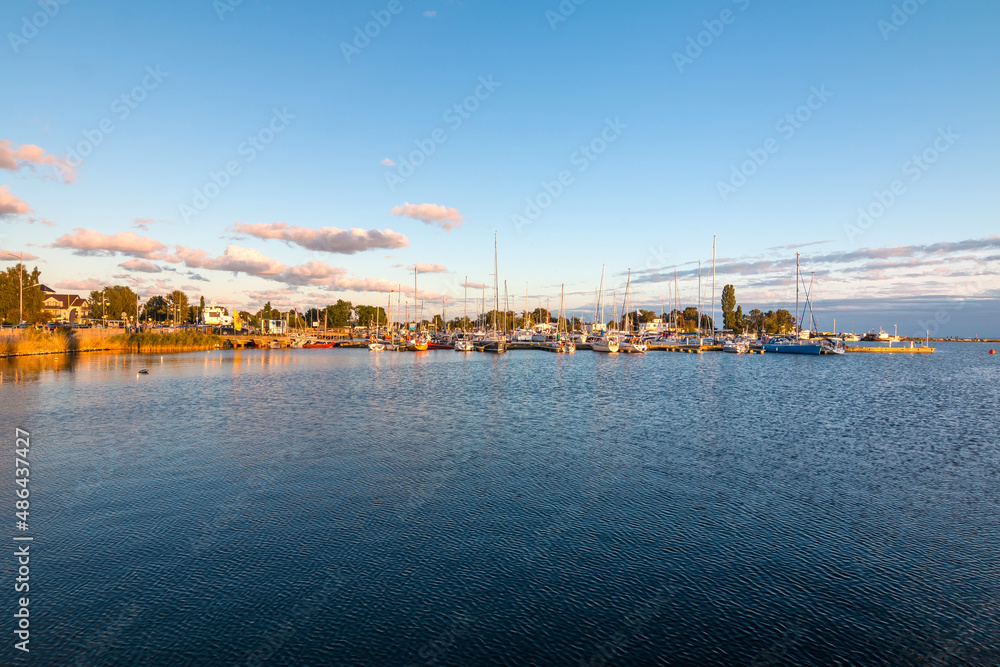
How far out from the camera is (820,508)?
15539mm

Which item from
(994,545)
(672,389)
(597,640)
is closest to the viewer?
(597,640)

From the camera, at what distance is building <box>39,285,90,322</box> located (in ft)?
505

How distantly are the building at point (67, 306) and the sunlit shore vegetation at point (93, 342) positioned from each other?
6796 centimetres

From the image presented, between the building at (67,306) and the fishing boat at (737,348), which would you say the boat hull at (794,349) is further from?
the building at (67,306)

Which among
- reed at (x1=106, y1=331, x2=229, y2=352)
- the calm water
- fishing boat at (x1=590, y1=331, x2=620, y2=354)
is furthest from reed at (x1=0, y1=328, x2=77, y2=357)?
fishing boat at (x1=590, y1=331, x2=620, y2=354)

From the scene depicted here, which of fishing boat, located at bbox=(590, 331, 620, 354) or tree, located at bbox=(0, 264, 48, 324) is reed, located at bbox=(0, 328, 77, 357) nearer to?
tree, located at bbox=(0, 264, 48, 324)

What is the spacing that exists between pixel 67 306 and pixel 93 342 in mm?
104632

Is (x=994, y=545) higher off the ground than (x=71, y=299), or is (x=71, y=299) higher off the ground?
(x=71, y=299)

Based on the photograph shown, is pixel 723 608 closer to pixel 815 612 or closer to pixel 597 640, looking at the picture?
pixel 815 612

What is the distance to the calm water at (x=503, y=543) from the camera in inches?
340

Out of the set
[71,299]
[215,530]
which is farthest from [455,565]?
[71,299]

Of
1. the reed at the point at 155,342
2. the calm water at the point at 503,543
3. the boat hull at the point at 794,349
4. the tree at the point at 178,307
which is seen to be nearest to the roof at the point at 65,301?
the tree at the point at 178,307

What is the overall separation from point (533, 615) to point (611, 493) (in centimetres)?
781

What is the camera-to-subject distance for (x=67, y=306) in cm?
16812
